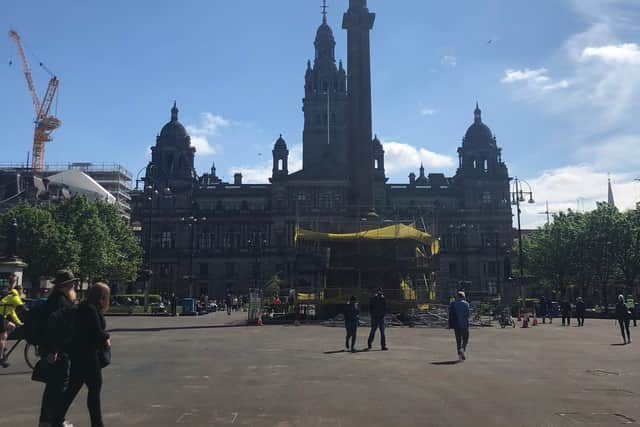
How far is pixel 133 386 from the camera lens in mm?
11398

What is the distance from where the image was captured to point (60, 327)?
7.10 metres

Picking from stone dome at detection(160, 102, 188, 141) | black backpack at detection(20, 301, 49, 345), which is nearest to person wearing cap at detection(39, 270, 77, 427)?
black backpack at detection(20, 301, 49, 345)

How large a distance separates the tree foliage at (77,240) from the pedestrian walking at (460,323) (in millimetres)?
43559

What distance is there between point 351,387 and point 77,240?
51.2 metres

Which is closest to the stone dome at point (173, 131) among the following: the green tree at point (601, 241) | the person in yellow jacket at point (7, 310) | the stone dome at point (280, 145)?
the stone dome at point (280, 145)

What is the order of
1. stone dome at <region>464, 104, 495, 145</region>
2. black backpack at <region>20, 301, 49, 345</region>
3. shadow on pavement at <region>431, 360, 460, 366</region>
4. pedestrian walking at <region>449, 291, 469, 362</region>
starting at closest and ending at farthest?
black backpack at <region>20, 301, 49, 345</region>, shadow on pavement at <region>431, 360, 460, 366</region>, pedestrian walking at <region>449, 291, 469, 362</region>, stone dome at <region>464, 104, 495, 145</region>

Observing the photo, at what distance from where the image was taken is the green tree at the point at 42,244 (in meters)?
50.2

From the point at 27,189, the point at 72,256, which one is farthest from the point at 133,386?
the point at 27,189

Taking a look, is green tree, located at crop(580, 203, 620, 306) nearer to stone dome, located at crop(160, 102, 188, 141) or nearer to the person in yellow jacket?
the person in yellow jacket

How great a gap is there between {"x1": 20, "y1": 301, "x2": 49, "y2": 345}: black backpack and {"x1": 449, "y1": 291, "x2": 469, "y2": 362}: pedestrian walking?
1108 centimetres

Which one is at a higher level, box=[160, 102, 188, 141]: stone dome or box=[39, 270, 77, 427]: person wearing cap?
box=[160, 102, 188, 141]: stone dome

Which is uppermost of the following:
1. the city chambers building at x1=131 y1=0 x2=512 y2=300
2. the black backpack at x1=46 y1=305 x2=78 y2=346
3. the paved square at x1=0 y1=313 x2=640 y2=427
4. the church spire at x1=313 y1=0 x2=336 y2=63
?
the church spire at x1=313 y1=0 x2=336 y2=63

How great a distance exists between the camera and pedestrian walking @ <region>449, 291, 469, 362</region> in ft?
51.8

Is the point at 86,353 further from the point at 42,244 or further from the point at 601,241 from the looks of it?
the point at 601,241
